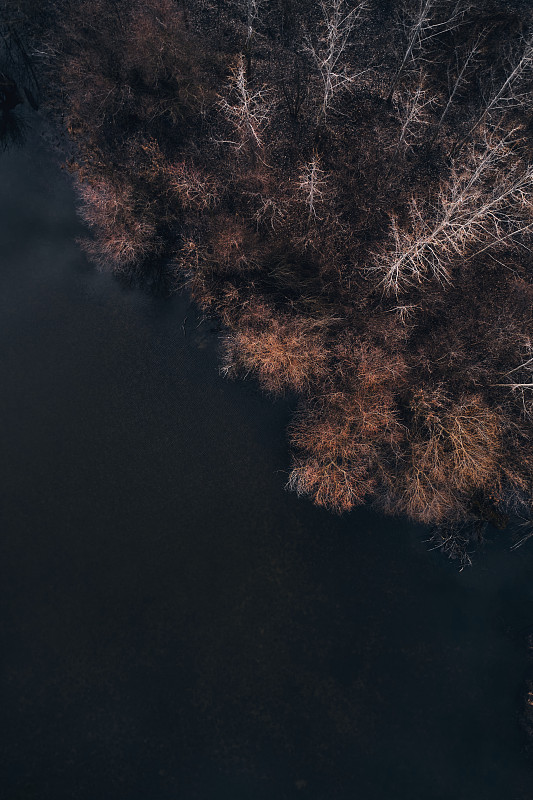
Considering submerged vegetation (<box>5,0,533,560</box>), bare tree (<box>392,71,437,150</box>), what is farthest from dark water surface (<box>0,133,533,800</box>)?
bare tree (<box>392,71,437,150</box>)

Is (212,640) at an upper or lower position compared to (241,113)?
lower

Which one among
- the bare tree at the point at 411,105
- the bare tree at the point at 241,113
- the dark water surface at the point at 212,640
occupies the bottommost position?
the dark water surface at the point at 212,640

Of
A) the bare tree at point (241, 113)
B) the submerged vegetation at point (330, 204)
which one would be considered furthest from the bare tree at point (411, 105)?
the bare tree at point (241, 113)

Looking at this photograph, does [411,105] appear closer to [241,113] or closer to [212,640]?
[241,113]

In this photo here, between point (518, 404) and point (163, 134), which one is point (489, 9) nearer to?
point (163, 134)

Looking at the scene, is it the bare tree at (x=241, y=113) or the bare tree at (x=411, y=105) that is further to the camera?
the bare tree at (x=411, y=105)

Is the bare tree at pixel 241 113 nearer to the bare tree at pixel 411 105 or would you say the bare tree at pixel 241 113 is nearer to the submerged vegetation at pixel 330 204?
the submerged vegetation at pixel 330 204

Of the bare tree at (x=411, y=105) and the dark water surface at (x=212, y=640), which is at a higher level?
the bare tree at (x=411, y=105)

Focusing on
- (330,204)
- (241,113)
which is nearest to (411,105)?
(330,204)
